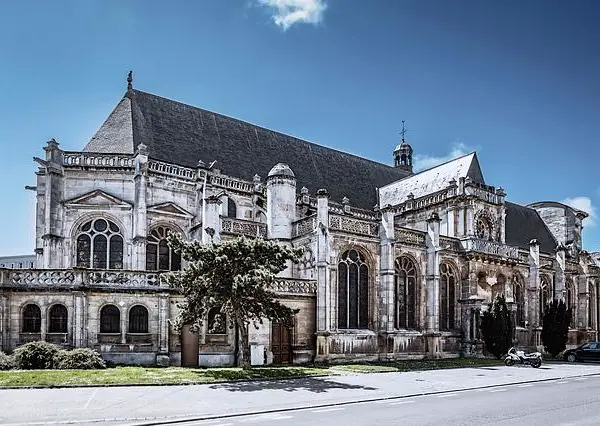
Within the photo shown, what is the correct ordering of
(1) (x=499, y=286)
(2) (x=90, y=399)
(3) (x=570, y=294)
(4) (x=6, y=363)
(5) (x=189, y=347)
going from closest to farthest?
1. (2) (x=90, y=399)
2. (4) (x=6, y=363)
3. (5) (x=189, y=347)
4. (1) (x=499, y=286)
5. (3) (x=570, y=294)

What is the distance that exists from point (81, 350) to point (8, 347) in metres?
3.42

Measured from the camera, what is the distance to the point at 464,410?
13.1 metres

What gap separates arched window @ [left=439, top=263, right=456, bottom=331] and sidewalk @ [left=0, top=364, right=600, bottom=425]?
11652 mm

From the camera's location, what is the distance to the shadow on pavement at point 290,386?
16.4 m

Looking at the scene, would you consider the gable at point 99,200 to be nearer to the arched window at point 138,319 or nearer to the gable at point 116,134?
the gable at point 116,134

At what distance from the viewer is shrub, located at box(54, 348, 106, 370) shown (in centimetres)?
1981

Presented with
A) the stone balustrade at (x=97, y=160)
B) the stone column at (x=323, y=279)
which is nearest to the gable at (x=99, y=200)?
the stone balustrade at (x=97, y=160)

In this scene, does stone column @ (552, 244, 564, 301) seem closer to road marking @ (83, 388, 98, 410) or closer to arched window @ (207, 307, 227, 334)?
arched window @ (207, 307, 227, 334)

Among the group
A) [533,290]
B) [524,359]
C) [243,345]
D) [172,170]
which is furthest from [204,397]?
[533,290]

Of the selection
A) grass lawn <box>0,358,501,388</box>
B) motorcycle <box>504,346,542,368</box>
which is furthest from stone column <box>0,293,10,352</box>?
motorcycle <box>504,346,542,368</box>

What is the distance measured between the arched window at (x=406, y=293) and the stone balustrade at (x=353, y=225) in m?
2.44

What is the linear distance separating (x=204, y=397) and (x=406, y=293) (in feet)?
59.3

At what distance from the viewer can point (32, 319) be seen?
22.1m

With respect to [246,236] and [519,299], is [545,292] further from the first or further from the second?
[246,236]
